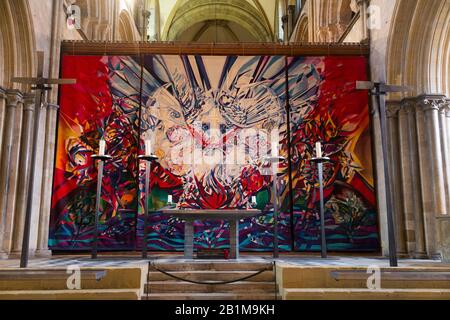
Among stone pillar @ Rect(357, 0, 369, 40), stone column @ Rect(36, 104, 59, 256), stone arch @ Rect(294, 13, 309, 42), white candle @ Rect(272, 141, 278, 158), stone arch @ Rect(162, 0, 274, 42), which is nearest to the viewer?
white candle @ Rect(272, 141, 278, 158)

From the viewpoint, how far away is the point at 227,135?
32.8ft

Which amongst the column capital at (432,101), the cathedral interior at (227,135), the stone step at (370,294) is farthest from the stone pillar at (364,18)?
the stone step at (370,294)

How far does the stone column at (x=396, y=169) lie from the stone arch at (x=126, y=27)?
992cm

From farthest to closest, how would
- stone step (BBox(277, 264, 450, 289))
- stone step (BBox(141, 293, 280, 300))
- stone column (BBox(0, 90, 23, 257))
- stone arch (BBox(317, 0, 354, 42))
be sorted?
stone arch (BBox(317, 0, 354, 42)) < stone column (BBox(0, 90, 23, 257)) < stone step (BBox(141, 293, 280, 300)) < stone step (BBox(277, 264, 450, 289))

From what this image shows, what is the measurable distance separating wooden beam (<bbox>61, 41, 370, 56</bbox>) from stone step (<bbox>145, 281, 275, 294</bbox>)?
621 cm

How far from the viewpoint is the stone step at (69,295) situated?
4.51m

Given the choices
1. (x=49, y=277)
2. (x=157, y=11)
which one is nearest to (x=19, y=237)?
(x=49, y=277)

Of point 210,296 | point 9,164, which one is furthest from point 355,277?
point 9,164

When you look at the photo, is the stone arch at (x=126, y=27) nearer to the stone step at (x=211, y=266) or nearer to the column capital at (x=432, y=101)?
the column capital at (x=432, y=101)

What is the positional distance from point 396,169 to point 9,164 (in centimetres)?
770

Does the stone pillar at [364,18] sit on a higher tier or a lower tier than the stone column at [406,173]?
higher

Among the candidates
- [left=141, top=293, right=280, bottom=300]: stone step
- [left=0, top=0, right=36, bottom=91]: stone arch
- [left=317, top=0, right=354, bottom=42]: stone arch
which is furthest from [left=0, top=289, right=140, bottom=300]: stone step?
[left=317, top=0, right=354, bottom=42]: stone arch

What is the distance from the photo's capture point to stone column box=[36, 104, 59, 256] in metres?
8.89

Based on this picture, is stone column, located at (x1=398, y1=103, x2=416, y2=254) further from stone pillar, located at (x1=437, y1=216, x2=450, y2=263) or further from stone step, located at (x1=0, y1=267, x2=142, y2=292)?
stone step, located at (x1=0, y1=267, x2=142, y2=292)
